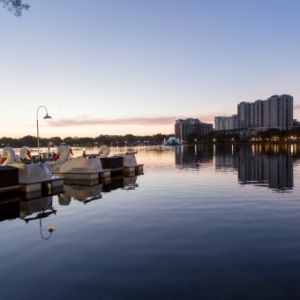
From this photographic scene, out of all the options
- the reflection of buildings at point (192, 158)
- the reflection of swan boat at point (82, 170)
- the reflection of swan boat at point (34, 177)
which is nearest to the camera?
the reflection of swan boat at point (34, 177)

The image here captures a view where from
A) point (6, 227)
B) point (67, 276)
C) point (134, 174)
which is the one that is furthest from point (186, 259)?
point (134, 174)

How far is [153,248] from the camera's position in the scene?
10.3 metres

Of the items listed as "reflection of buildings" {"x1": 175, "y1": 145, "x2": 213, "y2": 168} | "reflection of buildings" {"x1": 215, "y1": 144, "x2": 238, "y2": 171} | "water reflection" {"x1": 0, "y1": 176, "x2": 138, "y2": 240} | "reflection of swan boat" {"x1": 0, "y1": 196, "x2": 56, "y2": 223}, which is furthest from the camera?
"reflection of buildings" {"x1": 175, "y1": 145, "x2": 213, "y2": 168}

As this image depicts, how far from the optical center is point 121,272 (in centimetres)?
844

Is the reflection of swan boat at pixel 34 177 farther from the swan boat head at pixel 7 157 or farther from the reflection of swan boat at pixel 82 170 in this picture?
the reflection of swan boat at pixel 82 170

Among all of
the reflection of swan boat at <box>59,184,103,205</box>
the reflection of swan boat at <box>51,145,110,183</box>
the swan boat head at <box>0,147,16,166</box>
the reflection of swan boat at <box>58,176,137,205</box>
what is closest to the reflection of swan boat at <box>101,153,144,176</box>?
the reflection of swan boat at <box>51,145,110,183</box>

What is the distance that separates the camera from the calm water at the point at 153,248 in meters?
7.51

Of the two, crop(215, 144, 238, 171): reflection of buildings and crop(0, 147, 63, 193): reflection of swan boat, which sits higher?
crop(0, 147, 63, 193): reflection of swan boat

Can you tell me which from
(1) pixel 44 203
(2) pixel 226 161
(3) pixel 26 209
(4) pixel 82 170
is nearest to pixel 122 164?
(4) pixel 82 170

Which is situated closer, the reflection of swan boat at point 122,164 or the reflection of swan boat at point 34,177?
the reflection of swan boat at point 34,177

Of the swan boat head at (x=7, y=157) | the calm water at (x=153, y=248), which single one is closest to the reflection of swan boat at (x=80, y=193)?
the calm water at (x=153, y=248)

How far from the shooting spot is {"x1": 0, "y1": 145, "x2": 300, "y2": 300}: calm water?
7508 mm

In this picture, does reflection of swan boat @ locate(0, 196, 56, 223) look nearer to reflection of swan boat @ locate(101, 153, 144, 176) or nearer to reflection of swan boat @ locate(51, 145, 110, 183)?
reflection of swan boat @ locate(51, 145, 110, 183)

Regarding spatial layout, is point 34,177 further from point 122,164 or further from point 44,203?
point 122,164
